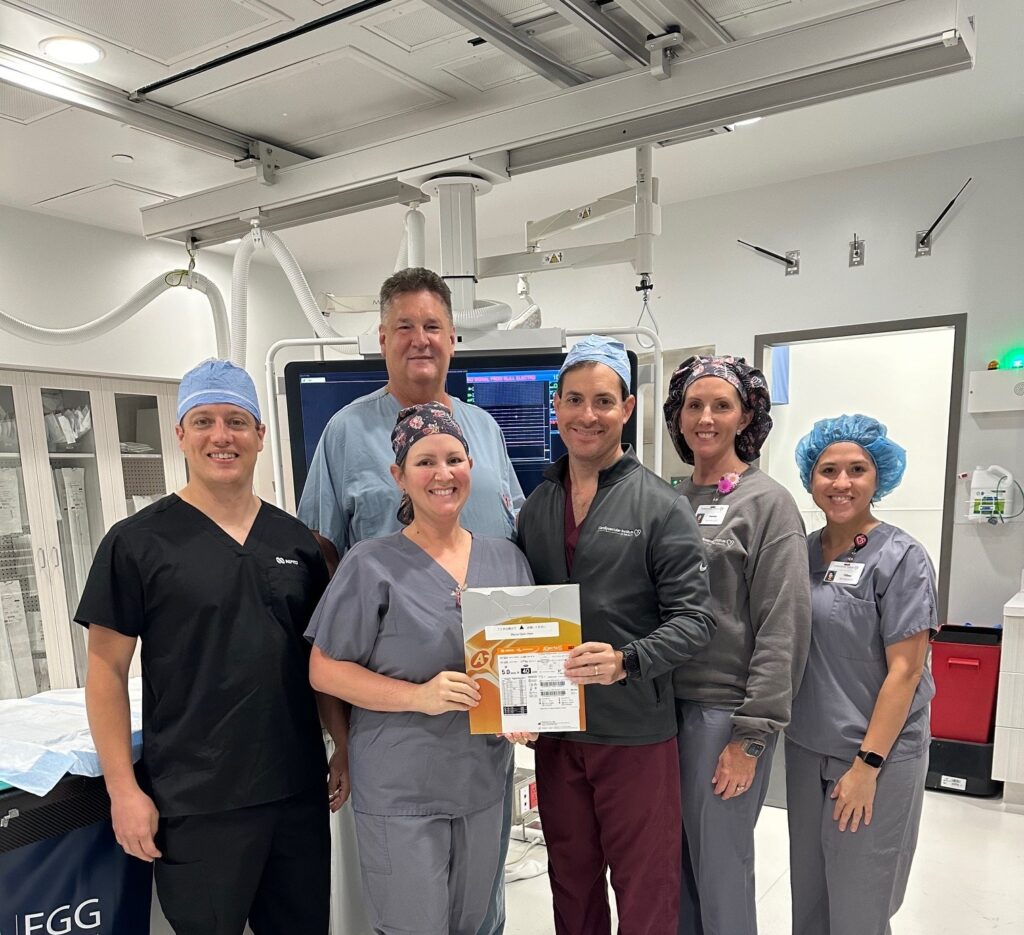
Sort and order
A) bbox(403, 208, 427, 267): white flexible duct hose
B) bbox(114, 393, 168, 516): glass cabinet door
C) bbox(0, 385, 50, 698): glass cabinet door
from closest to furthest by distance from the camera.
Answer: bbox(403, 208, 427, 267): white flexible duct hose → bbox(0, 385, 50, 698): glass cabinet door → bbox(114, 393, 168, 516): glass cabinet door

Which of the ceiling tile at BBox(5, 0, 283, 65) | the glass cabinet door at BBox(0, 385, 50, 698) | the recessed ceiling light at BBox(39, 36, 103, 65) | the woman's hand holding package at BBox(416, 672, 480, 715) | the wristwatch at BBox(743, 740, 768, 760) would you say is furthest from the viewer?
the glass cabinet door at BBox(0, 385, 50, 698)

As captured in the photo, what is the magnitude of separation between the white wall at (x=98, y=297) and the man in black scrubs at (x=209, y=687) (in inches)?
143

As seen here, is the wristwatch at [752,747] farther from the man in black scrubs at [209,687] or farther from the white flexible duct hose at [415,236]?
the white flexible duct hose at [415,236]

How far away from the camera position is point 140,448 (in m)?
5.19

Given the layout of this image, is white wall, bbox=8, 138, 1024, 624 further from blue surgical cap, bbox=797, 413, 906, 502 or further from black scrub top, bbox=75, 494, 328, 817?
black scrub top, bbox=75, 494, 328, 817

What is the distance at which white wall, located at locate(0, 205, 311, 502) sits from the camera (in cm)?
447

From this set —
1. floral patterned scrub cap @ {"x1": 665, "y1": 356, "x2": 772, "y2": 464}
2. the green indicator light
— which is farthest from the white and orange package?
the green indicator light

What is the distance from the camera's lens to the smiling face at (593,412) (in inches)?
65.8

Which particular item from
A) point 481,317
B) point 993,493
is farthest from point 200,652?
point 993,493

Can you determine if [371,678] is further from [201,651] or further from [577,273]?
[577,273]

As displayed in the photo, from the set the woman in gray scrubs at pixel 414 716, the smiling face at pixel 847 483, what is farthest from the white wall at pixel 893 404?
the woman in gray scrubs at pixel 414 716

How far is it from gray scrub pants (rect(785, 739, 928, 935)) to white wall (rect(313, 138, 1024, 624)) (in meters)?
2.57

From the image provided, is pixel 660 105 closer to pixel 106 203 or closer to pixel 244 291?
pixel 244 291

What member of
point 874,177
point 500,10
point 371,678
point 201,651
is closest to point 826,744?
point 371,678
